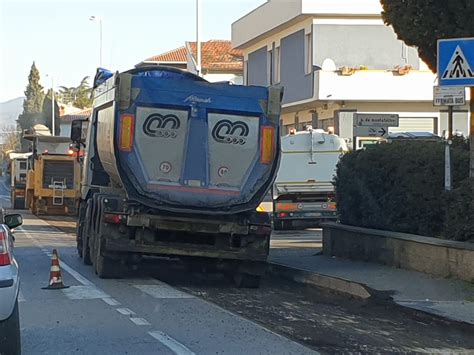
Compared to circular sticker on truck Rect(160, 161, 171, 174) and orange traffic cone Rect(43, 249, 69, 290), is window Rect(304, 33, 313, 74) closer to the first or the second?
circular sticker on truck Rect(160, 161, 171, 174)

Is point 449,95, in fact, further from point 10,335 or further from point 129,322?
point 10,335

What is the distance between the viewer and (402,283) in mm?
14000

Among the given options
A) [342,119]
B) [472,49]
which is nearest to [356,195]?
[472,49]

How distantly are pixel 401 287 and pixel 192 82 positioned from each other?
14.8 feet

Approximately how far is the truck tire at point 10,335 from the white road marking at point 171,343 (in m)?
1.56

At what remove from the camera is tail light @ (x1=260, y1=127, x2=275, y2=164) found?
579 inches

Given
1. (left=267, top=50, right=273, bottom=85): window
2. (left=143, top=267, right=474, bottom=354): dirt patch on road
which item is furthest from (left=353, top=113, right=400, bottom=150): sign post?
(left=267, top=50, right=273, bottom=85): window

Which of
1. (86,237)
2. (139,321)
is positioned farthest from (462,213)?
(86,237)

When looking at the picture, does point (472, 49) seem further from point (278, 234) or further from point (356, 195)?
point (278, 234)

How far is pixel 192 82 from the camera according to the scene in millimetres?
14805

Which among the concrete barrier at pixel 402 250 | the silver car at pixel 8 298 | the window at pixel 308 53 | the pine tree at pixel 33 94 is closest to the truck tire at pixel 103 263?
the concrete barrier at pixel 402 250

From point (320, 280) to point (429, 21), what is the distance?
450cm

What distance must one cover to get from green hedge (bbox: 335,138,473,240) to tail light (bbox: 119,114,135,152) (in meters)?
4.62

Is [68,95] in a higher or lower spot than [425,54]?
higher
